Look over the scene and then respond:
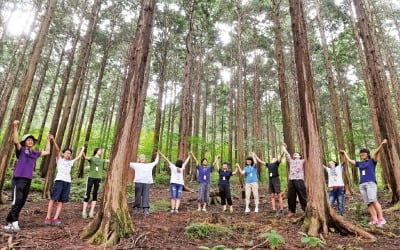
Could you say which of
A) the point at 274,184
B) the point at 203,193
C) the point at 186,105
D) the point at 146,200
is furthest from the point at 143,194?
the point at 186,105

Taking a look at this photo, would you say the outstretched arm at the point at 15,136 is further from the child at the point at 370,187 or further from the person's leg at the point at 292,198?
the child at the point at 370,187

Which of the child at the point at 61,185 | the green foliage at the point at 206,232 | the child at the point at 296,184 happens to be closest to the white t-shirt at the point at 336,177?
the child at the point at 296,184

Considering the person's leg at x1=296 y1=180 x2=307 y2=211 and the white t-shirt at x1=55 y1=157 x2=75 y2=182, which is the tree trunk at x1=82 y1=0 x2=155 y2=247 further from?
the person's leg at x1=296 y1=180 x2=307 y2=211

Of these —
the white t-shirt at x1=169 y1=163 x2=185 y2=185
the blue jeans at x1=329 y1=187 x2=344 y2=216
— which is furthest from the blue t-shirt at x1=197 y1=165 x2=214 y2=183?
the blue jeans at x1=329 y1=187 x2=344 y2=216

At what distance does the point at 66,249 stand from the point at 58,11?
18019mm

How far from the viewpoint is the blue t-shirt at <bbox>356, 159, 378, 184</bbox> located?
22.0 feet

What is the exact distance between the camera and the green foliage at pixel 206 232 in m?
5.52

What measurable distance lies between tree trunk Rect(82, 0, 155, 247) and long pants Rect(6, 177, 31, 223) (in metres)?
1.66

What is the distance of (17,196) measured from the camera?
5.75m

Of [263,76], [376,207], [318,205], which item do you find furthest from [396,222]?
[263,76]

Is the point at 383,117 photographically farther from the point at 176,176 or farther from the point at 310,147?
the point at 176,176

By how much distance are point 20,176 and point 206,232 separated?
382 centimetres

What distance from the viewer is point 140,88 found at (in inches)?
248

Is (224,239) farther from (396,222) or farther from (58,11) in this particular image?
(58,11)
